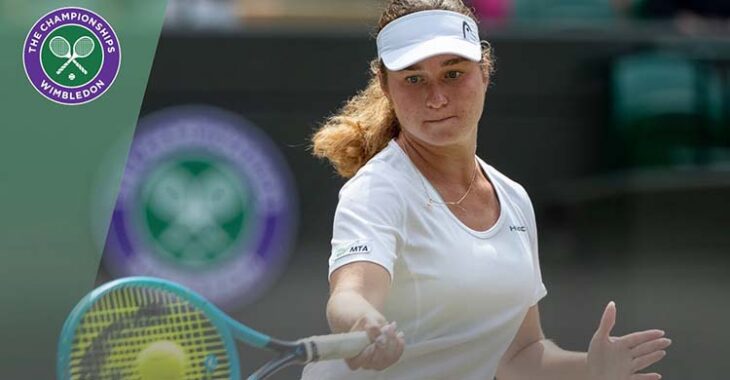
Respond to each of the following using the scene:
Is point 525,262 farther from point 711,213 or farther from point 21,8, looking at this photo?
point 711,213

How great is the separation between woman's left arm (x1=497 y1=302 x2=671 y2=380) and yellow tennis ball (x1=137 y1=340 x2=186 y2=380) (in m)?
0.70

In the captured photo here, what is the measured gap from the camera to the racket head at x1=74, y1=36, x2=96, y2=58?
3.07 meters

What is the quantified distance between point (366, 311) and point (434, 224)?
1.11 ft

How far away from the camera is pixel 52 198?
466cm

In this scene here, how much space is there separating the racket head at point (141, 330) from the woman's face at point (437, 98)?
0.45 meters

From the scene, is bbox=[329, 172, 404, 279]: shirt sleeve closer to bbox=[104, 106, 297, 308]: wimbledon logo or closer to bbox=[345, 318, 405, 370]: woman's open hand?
bbox=[345, 318, 405, 370]: woman's open hand

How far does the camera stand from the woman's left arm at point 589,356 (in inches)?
101

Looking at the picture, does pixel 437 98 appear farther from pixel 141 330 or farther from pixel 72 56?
pixel 72 56

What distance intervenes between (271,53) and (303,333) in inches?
36.6

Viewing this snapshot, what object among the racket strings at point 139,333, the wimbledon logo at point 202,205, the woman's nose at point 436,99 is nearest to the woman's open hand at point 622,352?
the woman's nose at point 436,99

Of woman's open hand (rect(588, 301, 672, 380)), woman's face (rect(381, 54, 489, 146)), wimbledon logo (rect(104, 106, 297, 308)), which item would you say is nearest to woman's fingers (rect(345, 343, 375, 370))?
woman's face (rect(381, 54, 489, 146))

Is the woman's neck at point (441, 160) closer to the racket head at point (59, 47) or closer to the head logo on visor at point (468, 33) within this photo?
the head logo on visor at point (468, 33)

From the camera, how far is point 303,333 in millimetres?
4809

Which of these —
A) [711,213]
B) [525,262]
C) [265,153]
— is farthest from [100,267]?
[525,262]
